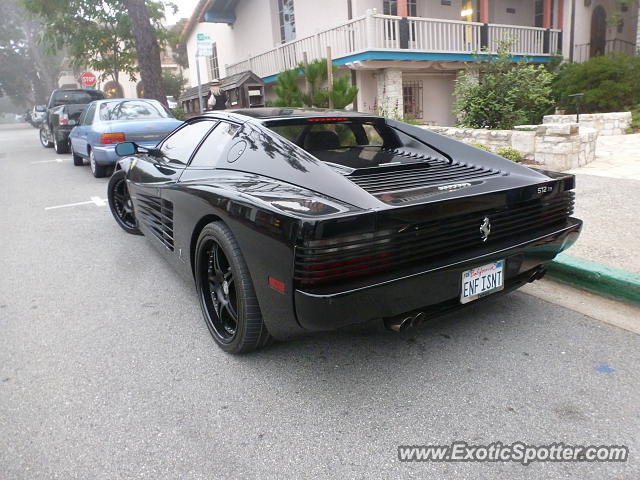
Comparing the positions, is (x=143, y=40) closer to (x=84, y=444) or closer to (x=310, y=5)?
(x=310, y=5)

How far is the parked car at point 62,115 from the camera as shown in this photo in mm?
13945

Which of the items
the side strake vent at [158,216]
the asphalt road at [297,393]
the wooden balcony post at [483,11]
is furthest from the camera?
the wooden balcony post at [483,11]

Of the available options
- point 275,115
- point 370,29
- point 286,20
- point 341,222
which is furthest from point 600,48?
point 341,222

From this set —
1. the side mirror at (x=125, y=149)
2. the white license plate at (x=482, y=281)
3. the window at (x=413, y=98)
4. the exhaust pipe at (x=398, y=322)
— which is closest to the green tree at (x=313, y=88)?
the side mirror at (x=125, y=149)

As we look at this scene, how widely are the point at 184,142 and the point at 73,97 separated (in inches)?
561

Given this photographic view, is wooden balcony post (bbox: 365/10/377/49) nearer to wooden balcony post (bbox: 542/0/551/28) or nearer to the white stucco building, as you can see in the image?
the white stucco building

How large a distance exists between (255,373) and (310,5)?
16.6 meters

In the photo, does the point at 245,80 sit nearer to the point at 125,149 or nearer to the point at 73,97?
the point at 73,97

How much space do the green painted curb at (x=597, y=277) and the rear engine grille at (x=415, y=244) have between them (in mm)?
878

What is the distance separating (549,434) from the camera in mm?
2213

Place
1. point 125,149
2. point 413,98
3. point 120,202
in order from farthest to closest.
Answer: point 413,98 < point 120,202 < point 125,149

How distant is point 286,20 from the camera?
19.4m

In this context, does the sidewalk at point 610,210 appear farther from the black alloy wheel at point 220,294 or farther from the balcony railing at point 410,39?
the balcony railing at point 410,39

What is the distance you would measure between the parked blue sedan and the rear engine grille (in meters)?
6.91
